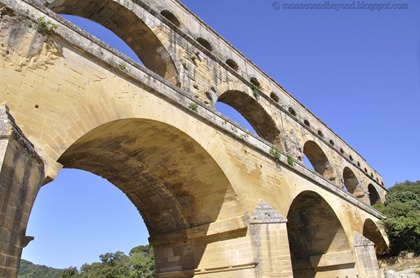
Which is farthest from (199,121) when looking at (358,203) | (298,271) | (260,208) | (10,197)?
(358,203)

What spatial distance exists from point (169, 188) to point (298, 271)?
7658 mm

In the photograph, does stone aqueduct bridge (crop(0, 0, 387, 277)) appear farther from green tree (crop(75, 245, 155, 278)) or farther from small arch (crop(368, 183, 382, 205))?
green tree (crop(75, 245, 155, 278))

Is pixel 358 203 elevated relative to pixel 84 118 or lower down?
elevated

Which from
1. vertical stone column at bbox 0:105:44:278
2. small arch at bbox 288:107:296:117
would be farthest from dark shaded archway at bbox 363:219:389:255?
vertical stone column at bbox 0:105:44:278

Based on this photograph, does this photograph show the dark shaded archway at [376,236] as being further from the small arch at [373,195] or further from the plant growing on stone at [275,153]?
the small arch at [373,195]

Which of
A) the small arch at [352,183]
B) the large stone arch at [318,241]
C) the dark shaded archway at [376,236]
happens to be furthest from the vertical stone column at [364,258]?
the small arch at [352,183]

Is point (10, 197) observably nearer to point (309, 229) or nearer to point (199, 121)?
point (199, 121)

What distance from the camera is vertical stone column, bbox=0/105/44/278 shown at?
12.7 feet

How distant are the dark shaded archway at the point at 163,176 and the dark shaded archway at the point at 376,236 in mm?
11479

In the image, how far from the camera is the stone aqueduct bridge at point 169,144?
4832 mm

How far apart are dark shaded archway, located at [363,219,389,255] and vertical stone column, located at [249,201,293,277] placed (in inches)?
413

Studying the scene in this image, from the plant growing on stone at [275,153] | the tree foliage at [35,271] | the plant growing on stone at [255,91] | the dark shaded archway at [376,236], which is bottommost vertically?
the dark shaded archway at [376,236]

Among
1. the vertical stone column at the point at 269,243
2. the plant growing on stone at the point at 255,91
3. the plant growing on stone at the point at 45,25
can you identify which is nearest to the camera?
the plant growing on stone at the point at 45,25

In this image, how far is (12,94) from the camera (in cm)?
469
